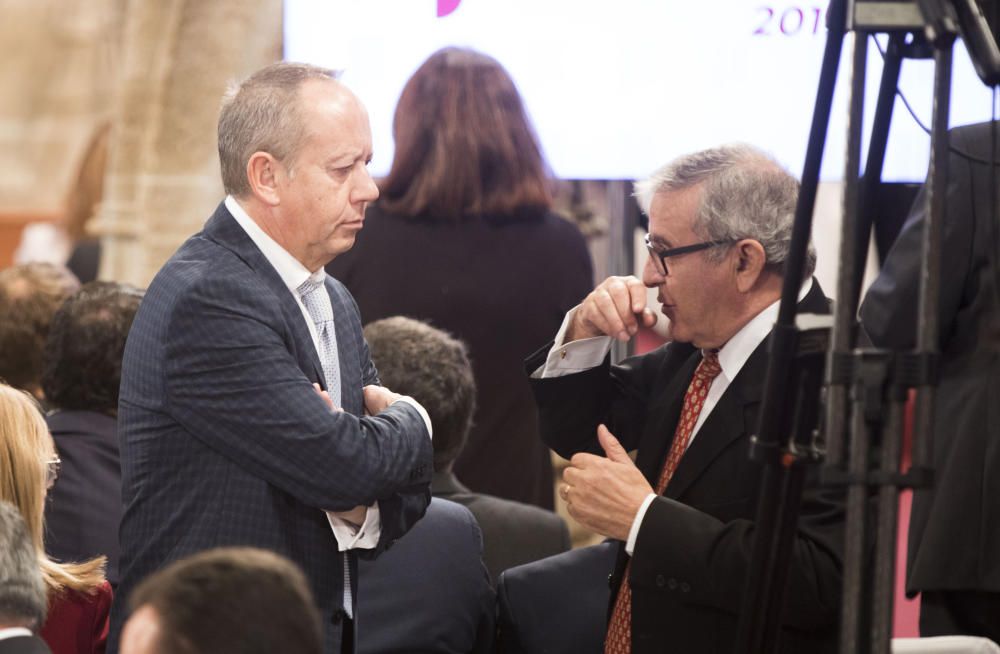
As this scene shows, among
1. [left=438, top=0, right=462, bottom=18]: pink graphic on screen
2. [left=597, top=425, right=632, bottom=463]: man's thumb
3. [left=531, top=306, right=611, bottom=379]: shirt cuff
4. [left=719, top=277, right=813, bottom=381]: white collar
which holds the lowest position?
[left=597, top=425, right=632, bottom=463]: man's thumb

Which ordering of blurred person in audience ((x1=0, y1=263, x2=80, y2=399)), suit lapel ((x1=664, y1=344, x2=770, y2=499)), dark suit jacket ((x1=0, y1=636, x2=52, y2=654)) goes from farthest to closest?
blurred person in audience ((x1=0, y1=263, x2=80, y2=399)), suit lapel ((x1=664, y1=344, x2=770, y2=499)), dark suit jacket ((x1=0, y1=636, x2=52, y2=654))

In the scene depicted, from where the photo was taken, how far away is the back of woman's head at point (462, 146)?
12.1 ft

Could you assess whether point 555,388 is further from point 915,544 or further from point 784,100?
point 784,100

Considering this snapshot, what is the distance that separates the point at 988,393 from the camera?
2.54 m

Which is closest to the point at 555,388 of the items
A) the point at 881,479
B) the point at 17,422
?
the point at 17,422

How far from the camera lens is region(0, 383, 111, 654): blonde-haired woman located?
2449mm

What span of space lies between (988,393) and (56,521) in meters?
1.81

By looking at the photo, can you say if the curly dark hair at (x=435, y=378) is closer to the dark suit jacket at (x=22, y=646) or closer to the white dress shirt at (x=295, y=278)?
the white dress shirt at (x=295, y=278)

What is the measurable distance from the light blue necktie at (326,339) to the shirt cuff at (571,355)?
1.51 ft

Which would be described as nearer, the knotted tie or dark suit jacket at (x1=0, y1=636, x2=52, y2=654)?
dark suit jacket at (x1=0, y1=636, x2=52, y2=654)

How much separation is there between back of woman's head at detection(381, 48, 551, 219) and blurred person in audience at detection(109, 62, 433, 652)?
133cm

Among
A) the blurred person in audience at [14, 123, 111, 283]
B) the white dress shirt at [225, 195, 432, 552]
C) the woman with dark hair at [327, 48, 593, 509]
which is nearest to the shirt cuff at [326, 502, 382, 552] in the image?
the white dress shirt at [225, 195, 432, 552]

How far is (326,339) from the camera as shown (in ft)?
7.73

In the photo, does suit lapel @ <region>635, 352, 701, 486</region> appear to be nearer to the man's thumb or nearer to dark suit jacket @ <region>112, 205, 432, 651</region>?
the man's thumb
